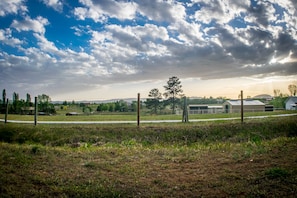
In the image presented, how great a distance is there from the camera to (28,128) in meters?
13.2

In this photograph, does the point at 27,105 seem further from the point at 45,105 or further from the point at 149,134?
the point at 149,134

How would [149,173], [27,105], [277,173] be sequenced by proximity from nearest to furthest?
1. [277,173]
2. [149,173]
3. [27,105]

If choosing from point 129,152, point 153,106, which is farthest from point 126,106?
point 129,152

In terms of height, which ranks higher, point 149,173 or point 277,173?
point 277,173

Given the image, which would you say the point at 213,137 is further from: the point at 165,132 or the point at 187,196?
the point at 187,196

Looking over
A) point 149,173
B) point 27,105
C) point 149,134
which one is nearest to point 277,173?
point 149,173

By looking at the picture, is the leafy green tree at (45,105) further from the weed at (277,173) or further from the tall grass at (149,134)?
the weed at (277,173)

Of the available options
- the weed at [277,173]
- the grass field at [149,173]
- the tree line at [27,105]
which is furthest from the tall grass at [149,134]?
the tree line at [27,105]

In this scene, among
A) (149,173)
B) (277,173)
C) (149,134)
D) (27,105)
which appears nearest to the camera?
(277,173)

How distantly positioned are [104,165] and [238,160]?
12.7 ft

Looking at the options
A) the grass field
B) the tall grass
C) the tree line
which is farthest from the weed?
the tree line

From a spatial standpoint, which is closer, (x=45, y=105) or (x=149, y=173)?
(x=149, y=173)

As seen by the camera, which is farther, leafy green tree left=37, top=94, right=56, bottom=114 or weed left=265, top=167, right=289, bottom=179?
leafy green tree left=37, top=94, right=56, bottom=114

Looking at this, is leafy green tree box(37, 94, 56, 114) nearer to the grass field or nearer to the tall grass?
the tall grass
